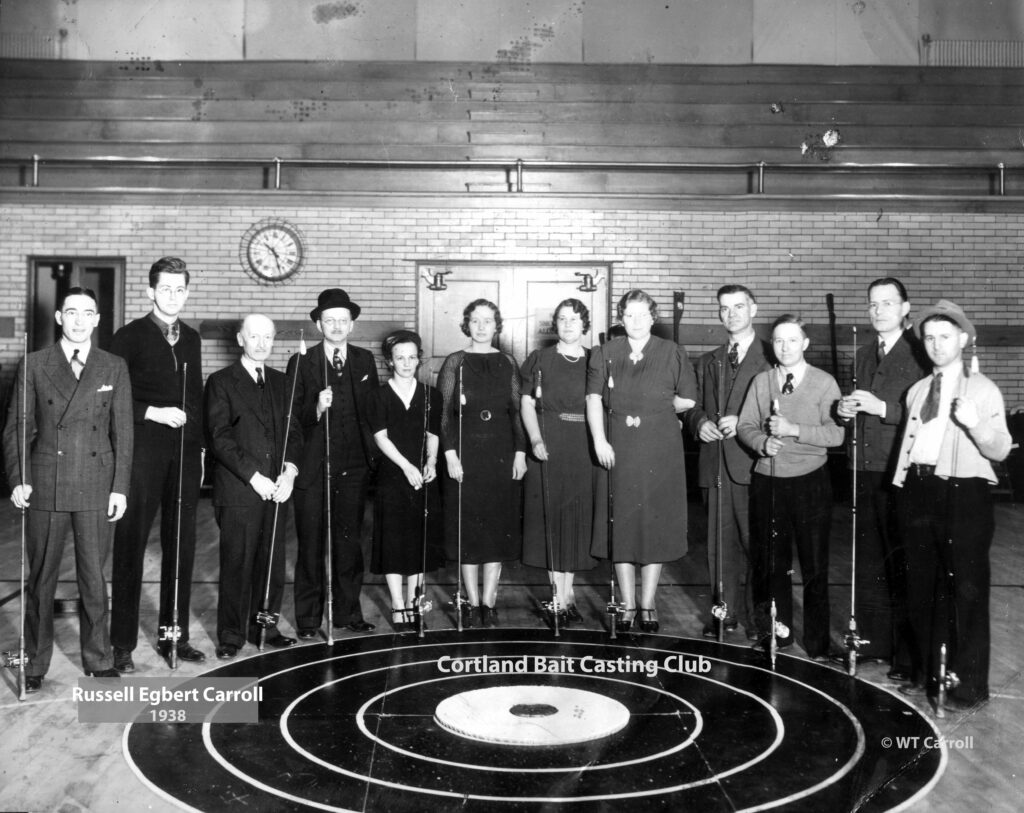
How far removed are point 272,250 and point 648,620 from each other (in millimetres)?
6321

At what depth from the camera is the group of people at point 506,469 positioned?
3848mm

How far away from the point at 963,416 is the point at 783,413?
103 cm

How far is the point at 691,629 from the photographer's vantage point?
16.3 feet

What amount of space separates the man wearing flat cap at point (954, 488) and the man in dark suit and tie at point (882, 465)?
277 millimetres

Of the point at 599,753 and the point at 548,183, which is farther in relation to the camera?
the point at 548,183

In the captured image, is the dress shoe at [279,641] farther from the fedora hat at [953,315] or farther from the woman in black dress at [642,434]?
the fedora hat at [953,315]

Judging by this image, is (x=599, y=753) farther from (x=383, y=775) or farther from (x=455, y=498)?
(x=455, y=498)

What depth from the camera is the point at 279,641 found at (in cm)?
462

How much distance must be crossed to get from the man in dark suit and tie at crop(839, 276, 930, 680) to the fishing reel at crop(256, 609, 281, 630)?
9.33 feet

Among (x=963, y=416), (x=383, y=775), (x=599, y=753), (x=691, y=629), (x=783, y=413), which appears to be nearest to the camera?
(x=383, y=775)

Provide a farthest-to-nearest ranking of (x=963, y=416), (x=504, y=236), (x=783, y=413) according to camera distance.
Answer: (x=504, y=236) → (x=783, y=413) → (x=963, y=416)

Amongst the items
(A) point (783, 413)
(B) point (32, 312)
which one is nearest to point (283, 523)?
(A) point (783, 413)

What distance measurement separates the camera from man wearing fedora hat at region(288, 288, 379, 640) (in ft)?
15.7

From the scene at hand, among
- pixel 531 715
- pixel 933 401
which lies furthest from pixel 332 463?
pixel 933 401
